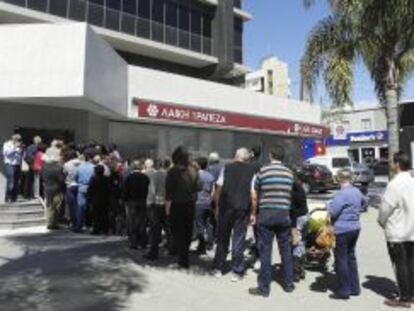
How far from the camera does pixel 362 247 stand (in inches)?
520

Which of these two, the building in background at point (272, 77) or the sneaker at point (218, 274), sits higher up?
the building in background at point (272, 77)

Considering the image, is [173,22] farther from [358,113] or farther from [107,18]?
[358,113]

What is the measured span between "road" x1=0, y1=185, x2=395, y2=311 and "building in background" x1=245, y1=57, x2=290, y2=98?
74893mm

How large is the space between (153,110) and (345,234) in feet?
57.3

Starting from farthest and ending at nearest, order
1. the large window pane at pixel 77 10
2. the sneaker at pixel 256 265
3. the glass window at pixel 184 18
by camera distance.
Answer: the glass window at pixel 184 18
the large window pane at pixel 77 10
the sneaker at pixel 256 265

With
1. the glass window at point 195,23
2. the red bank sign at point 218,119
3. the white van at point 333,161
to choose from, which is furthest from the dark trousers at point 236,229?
the glass window at point 195,23

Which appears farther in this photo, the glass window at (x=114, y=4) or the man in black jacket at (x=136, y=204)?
the glass window at (x=114, y=4)

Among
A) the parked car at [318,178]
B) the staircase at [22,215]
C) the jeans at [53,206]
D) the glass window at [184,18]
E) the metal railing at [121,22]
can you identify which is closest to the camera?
the jeans at [53,206]

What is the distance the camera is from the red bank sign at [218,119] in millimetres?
25547

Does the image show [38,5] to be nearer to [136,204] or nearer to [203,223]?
[136,204]

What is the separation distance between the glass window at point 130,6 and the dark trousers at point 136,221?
24.0 m

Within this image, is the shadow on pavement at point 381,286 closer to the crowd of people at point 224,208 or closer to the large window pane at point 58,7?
the crowd of people at point 224,208

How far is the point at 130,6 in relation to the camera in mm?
Answer: 35031

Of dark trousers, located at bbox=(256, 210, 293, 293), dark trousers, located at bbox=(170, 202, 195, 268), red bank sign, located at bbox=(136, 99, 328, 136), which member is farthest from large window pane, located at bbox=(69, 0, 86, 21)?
dark trousers, located at bbox=(256, 210, 293, 293)
